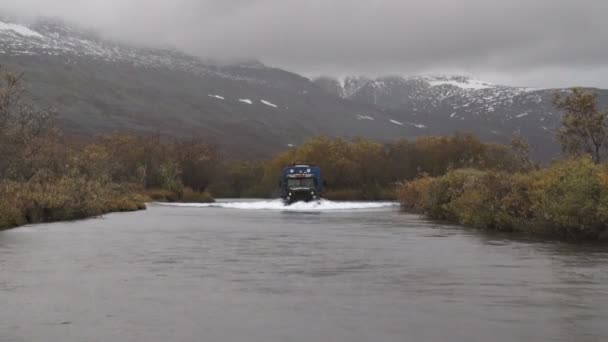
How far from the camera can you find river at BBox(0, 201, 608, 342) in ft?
49.2

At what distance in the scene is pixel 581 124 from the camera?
4953 cm

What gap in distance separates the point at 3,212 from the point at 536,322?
34.5 m

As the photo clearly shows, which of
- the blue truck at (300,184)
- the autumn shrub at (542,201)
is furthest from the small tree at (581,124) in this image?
the blue truck at (300,184)

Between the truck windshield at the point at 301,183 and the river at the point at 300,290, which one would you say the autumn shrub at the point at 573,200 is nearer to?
the river at the point at 300,290

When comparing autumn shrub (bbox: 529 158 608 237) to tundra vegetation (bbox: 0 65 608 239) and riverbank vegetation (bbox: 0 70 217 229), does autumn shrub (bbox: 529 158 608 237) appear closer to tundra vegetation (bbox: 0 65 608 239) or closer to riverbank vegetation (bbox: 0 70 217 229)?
tundra vegetation (bbox: 0 65 608 239)

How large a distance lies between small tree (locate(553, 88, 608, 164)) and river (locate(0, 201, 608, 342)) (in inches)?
688

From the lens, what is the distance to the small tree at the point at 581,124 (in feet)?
162

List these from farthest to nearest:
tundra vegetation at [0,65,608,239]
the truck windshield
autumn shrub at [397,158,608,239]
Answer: the truck windshield < tundra vegetation at [0,65,608,239] < autumn shrub at [397,158,608,239]

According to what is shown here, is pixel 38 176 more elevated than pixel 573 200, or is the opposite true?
pixel 38 176

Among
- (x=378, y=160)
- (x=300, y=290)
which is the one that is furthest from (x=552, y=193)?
(x=378, y=160)

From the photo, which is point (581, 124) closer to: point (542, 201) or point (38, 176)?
point (542, 201)

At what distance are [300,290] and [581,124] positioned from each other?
3465 centimetres

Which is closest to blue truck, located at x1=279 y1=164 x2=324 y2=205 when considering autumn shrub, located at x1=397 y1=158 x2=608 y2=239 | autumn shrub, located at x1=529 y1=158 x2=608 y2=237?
autumn shrub, located at x1=397 y1=158 x2=608 y2=239

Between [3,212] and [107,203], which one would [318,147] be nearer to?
[107,203]
